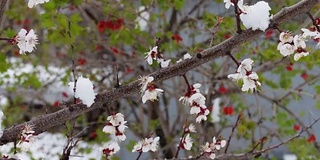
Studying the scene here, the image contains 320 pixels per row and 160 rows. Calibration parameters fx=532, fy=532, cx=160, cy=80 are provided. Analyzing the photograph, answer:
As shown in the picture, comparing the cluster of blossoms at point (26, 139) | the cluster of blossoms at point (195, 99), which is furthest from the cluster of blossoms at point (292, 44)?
the cluster of blossoms at point (26, 139)

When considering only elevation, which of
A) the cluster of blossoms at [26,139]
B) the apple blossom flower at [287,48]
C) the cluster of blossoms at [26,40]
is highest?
the cluster of blossoms at [26,40]

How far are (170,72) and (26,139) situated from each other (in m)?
0.45

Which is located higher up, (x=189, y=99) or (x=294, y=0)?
(x=294, y=0)

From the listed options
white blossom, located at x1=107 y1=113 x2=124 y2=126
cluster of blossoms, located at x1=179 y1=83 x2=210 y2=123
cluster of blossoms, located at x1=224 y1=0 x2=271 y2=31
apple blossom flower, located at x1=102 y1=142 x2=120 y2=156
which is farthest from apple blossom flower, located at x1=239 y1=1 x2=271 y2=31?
apple blossom flower, located at x1=102 y1=142 x2=120 y2=156

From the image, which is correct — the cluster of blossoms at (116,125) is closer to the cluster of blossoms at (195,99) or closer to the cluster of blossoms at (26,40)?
the cluster of blossoms at (195,99)

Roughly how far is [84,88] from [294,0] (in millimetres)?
1777

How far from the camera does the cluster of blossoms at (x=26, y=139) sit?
1506 millimetres

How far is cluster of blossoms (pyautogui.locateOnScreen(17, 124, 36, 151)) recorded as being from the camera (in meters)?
1.51

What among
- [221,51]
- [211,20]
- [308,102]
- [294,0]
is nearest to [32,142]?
[221,51]

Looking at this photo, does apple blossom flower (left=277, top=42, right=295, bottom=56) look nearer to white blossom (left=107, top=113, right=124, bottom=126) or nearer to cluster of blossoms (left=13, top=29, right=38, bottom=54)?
white blossom (left=107, top=113, right=124, bottom=126)

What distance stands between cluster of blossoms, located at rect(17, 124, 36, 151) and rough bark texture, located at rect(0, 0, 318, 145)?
0.19 ft

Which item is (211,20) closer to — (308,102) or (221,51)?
(221,51)

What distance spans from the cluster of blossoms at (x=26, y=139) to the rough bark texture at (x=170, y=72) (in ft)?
0.19

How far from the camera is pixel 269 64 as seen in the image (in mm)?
3176
